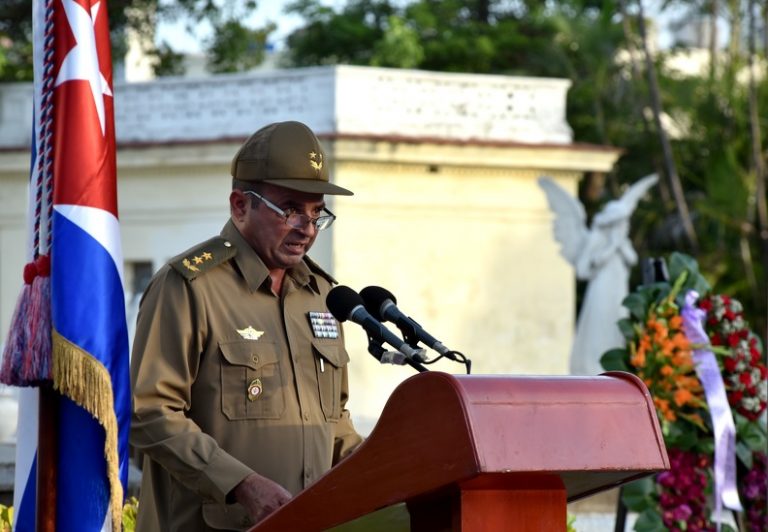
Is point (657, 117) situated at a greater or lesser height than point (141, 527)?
lesser

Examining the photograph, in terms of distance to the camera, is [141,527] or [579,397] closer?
[579,397]

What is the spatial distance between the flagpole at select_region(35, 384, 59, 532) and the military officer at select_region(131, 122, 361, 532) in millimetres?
236

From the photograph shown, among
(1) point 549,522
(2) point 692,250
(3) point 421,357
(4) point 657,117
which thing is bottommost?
(2) point 692,250

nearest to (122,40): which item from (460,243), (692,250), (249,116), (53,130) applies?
(249,116)

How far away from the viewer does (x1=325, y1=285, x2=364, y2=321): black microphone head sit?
3.72 m

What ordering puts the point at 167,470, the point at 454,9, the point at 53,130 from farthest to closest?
the point at 454,9, the point at 53,130, the point at 167,470

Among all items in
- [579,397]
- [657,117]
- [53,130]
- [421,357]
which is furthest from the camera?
[657,117]

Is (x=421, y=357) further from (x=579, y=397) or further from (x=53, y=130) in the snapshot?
(x=53, y=130)

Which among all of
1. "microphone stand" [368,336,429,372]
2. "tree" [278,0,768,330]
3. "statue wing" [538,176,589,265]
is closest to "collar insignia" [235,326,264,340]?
"microphone stand" [368,336,429,372]

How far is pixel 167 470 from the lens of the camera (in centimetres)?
389

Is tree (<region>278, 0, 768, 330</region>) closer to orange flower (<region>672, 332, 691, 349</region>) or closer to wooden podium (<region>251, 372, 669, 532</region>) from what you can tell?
orange flower (<region>672, 332, 691, 349</region>)

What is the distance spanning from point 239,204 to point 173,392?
509 mm

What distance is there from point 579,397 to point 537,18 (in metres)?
23.8

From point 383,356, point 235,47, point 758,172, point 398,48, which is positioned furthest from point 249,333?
point 398,48
